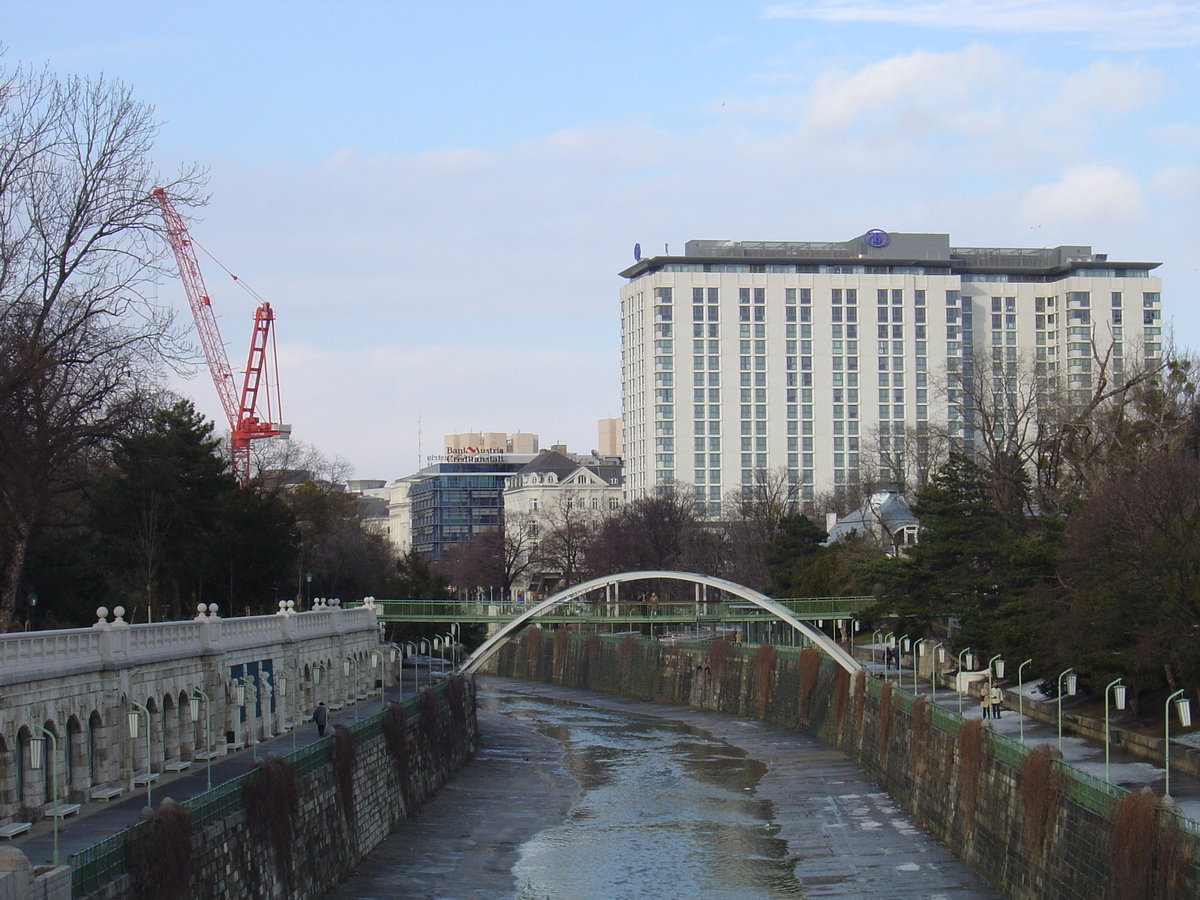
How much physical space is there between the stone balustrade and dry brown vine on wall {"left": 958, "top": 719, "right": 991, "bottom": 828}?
19795mm

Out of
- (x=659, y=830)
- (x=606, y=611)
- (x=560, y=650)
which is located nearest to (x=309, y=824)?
(x=659, y=830)

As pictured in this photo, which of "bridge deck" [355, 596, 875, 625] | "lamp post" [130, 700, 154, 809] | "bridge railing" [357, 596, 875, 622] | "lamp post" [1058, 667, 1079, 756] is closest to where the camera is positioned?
"lamp post" [130, 700, 154, 809]

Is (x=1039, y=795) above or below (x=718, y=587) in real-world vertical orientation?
below

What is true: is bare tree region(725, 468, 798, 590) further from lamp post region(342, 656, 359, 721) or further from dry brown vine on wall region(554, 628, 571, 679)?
lamp post region(342, 656, 359, 721)

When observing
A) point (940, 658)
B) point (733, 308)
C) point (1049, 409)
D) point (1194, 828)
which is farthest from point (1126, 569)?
point (733, 308)

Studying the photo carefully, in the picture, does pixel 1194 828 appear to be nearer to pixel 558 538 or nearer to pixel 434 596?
pixel 434 596

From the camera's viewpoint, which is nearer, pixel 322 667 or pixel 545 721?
pixel 322 667

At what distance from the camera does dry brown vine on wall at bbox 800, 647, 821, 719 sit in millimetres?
76750

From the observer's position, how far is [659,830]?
49000 millimetres

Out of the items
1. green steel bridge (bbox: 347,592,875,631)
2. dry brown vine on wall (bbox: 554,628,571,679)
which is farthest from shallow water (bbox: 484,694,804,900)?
dry brown vine on wall (bbox: 554,628,571,679)

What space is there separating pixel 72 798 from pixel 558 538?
409 ft

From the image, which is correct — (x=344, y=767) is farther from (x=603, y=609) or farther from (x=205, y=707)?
(x=603, y=609)

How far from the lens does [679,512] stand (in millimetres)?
139625

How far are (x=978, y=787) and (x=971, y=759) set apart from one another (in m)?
0.84
